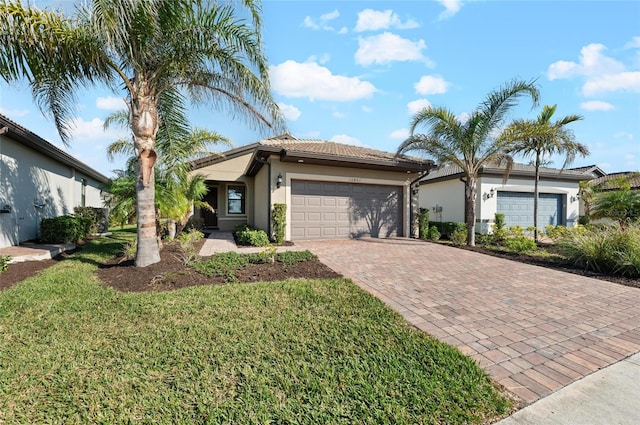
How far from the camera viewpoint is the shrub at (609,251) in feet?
21.0

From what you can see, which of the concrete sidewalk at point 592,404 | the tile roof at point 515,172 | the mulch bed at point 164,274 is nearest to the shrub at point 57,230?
the mulch bed at point 164,274

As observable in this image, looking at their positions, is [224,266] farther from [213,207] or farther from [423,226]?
[213,207]

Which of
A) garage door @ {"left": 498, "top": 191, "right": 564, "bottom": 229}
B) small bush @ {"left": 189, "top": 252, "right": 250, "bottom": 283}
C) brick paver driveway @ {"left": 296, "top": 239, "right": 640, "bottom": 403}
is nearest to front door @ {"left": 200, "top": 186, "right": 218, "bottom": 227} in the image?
small bush @ {"left": 189, "top": 252, "right": 250, "bottom": 283}

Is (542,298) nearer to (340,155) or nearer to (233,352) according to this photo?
(233,352)

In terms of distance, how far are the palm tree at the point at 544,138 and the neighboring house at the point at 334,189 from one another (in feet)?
10.7

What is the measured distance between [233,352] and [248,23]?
6173 mm

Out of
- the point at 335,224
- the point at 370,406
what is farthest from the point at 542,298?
the point at 335,224

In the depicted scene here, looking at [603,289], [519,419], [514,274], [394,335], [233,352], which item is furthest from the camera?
[514,274]

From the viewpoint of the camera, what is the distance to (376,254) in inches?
331

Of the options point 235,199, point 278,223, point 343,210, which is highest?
point 235,199

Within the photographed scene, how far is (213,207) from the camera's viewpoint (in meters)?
17.3

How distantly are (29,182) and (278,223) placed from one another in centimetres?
839

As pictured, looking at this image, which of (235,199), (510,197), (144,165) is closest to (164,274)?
(144,165)

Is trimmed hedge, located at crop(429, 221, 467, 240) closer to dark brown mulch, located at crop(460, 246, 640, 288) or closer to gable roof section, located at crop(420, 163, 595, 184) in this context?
gable roof section, located at crop(420, 163, 595, 184)
